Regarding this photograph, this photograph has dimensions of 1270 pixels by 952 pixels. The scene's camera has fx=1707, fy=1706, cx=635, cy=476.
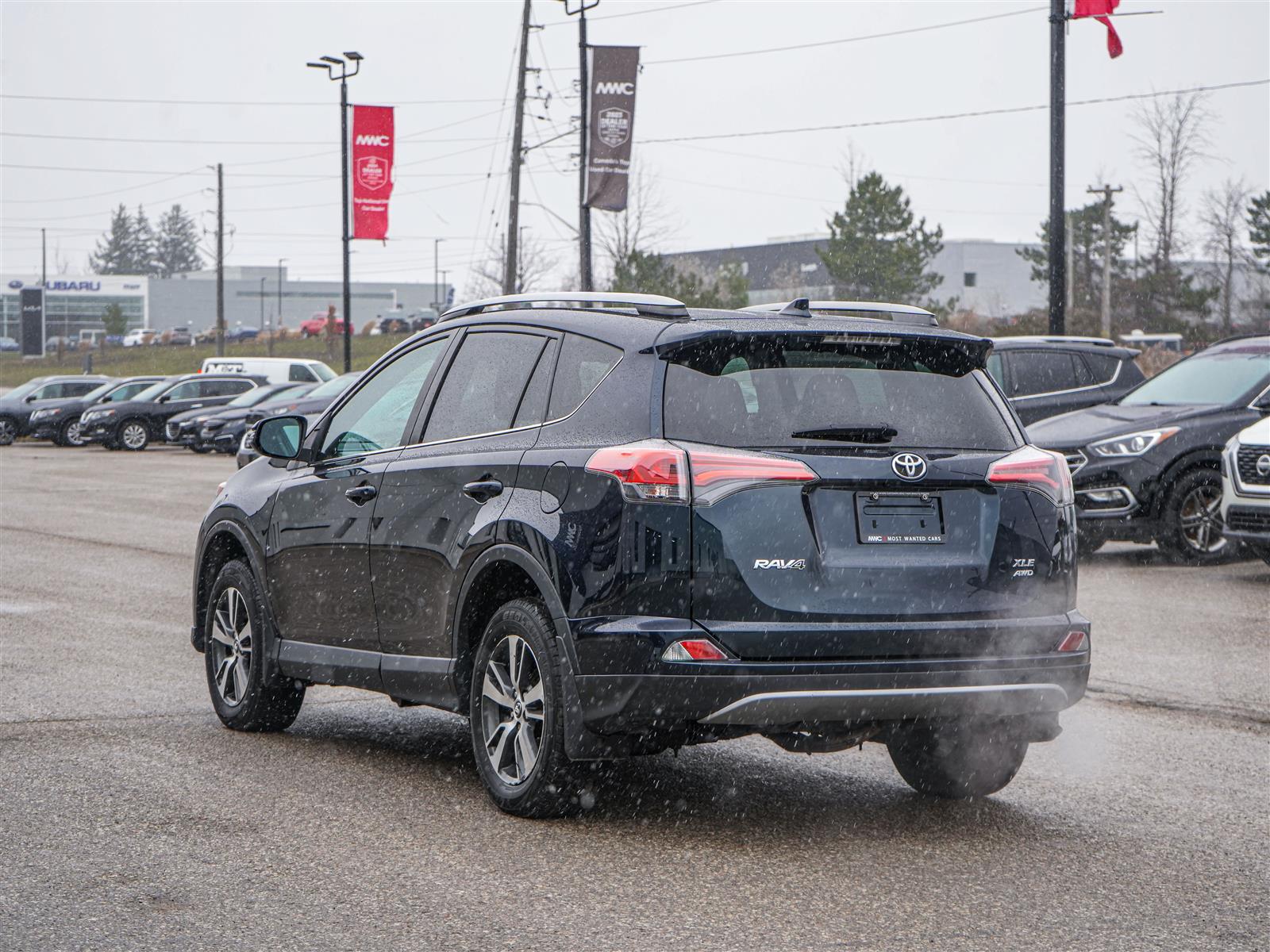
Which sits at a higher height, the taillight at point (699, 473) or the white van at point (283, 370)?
the white van at point (283, 370)

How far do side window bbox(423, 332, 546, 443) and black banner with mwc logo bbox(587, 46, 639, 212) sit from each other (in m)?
25.1

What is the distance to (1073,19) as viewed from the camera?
876 inches

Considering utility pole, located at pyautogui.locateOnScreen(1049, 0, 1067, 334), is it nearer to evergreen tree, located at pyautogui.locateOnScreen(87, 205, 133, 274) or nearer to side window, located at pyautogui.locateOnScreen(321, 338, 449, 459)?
side window, located at pyautogui.locateOnScreen(321, 338, 449, 459)

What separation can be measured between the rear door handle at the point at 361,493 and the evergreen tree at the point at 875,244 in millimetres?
68288

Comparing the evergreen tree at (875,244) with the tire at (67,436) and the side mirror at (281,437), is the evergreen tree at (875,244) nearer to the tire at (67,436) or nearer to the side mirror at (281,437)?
the tire at (67,436)

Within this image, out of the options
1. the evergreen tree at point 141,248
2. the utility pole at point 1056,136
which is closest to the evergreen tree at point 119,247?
the evergreen tree at point 141,248

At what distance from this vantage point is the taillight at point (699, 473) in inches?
206

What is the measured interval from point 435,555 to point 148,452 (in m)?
32.7

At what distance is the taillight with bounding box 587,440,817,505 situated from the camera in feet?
17.1

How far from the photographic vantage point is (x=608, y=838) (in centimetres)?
559

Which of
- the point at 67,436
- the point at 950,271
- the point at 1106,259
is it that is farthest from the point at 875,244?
the point at 67,436

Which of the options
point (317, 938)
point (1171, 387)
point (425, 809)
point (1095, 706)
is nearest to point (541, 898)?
point (317, 938)

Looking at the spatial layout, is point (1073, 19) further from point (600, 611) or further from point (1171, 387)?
point (600, 611)

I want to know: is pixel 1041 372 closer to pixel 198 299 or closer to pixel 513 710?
pixel 513 710
